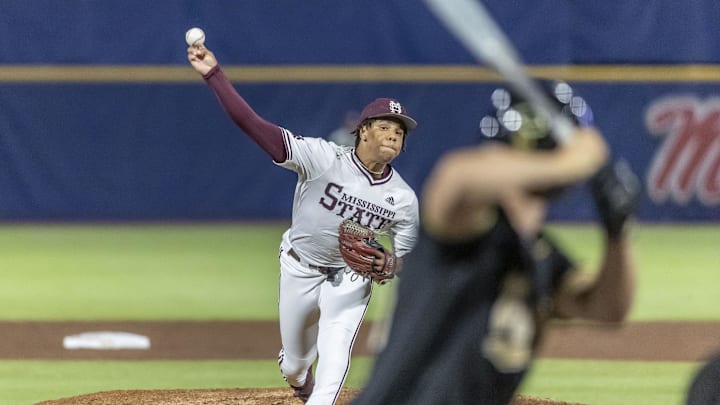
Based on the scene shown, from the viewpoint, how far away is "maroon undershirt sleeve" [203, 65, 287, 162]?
5.48 metres

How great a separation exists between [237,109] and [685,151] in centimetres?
857

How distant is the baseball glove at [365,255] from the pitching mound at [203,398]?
3.74ft

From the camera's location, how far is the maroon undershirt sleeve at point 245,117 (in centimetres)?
548

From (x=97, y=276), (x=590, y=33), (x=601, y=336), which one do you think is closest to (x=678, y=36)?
(x=590, y=33)

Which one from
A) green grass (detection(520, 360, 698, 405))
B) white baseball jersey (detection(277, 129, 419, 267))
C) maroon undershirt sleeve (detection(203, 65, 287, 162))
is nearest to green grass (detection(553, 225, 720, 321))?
green grass (detection(520, 360, 698, 405))

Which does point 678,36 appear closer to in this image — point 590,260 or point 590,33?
point 590,33

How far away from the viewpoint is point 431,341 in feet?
8.89

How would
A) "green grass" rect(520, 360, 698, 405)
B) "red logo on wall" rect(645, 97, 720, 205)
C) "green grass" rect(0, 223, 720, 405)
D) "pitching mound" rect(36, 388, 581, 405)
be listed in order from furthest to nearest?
1. "red logo on wall" rect(645, 97, 720, 205)
2. "green grass" rect(0, 223, 720, 405)
3. "green grass" rect(520, 360, 698, 405)
4. "pitching mound" rect(36, 388, 581, 405)

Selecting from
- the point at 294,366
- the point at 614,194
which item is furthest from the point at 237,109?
the point at 614,194

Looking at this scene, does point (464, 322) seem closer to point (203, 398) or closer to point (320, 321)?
point (320, 321)

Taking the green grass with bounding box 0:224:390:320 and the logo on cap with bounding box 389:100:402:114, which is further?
the green grass with bounding box 0:224:390:320

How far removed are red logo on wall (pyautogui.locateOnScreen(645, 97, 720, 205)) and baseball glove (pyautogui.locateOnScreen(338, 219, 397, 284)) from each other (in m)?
8.03

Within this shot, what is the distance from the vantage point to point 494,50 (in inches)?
97.1

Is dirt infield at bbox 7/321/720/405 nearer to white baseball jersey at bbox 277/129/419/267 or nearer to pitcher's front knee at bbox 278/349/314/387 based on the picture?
pitcher's front knee at bbox 278/349/314/387
